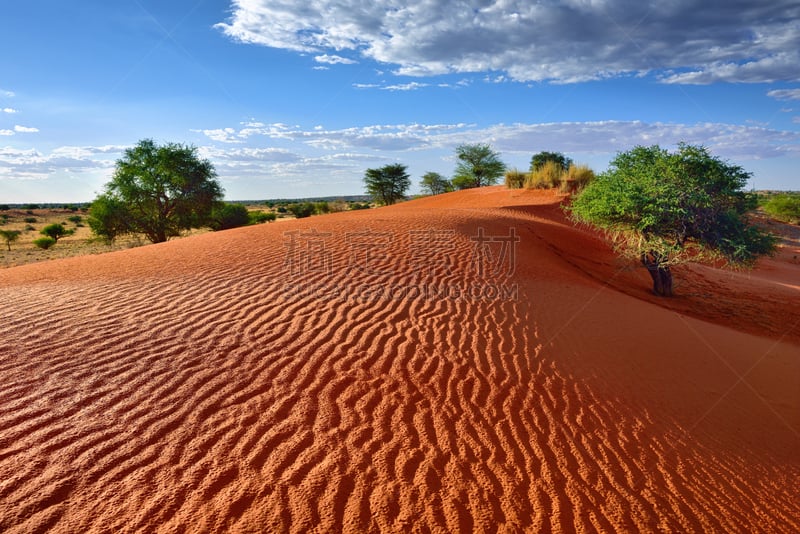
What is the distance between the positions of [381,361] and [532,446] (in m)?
2.12

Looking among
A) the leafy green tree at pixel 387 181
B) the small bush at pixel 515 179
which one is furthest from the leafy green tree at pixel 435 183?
the small bush at pixel 515 179

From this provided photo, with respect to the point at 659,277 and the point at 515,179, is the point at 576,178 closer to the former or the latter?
the point at 515,179

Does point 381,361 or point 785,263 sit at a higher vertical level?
point 381,361

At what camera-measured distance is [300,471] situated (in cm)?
346

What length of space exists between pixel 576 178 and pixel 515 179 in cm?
488

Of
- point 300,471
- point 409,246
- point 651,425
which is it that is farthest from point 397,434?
point 409,246

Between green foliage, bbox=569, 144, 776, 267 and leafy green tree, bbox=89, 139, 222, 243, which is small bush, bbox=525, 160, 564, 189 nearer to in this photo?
green foliage, bbox=569, 144, 776, 267

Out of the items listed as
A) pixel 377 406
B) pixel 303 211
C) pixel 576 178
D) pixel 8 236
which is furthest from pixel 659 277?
pixel 8 236

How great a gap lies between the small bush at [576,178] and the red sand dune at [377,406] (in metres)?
14.6

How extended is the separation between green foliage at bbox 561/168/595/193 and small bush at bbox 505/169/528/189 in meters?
3.77

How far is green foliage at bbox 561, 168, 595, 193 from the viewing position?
22438mm

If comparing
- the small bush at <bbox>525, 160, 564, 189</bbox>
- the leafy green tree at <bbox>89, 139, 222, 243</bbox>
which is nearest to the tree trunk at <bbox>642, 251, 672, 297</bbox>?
the small bush at <bbox>525, 160, 564, 189</bbox>

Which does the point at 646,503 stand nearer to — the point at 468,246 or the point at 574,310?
the point at 574,310

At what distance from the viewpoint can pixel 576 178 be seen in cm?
2273
